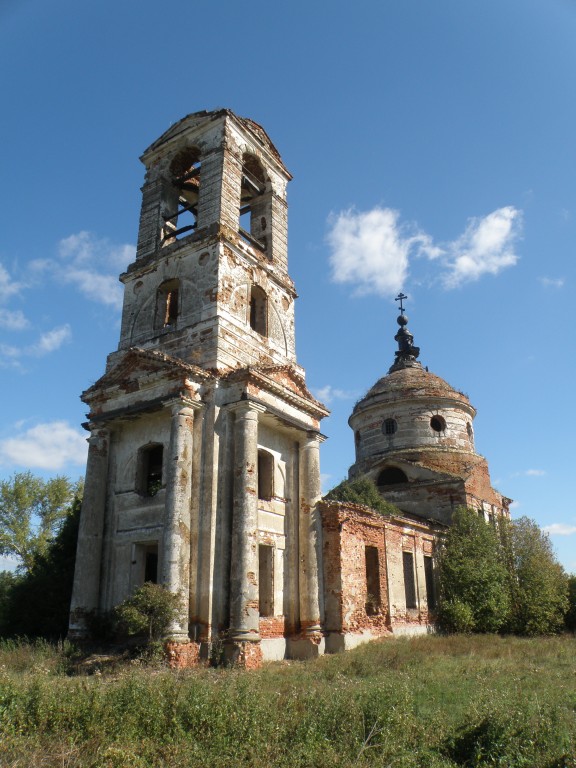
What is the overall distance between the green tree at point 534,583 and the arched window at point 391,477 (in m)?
4.93

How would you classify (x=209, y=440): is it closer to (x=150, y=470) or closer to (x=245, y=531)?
(x=245, y=531)

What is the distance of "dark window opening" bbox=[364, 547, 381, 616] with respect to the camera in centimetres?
1797

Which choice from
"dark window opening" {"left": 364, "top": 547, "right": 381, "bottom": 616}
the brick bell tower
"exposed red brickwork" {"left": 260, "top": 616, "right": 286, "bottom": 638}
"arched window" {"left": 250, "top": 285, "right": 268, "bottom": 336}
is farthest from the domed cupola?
"exposed red brickwork" {"left": 260, "top": 616, "right": 286, "bottom": 638}

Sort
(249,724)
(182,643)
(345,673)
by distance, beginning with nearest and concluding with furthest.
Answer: (249,724), (345,673), (182,643)

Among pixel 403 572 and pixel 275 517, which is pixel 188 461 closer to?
pixel 275 517

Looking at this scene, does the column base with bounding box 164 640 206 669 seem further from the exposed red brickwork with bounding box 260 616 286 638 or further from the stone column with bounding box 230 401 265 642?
the exposed red brickwork with bounding box 260 616 286 638

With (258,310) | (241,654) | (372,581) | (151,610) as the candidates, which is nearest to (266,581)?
(241,654)

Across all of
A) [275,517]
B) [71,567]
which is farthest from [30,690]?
[71,567]

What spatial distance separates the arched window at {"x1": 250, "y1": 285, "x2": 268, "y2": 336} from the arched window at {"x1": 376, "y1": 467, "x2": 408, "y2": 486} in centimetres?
1164

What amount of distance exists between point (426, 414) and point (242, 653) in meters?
17.9

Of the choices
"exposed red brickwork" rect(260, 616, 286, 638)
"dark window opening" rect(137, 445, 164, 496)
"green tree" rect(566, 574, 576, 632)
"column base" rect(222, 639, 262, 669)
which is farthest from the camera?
"green tree" rect(566, 574, 576, 632)

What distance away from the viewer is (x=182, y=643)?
12133 mm

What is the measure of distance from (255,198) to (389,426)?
13306mm

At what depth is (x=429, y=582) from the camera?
21.8 meters
